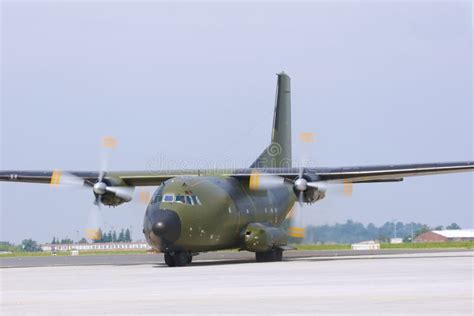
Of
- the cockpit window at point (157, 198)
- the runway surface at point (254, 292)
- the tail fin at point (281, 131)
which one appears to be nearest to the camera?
the runway surface at point (254, 292)

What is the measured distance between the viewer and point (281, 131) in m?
43.8

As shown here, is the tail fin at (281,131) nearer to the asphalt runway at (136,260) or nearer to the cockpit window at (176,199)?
the asphalt runway at (136,260)

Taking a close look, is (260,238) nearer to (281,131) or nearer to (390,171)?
(390,171)

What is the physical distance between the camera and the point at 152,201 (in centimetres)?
3262

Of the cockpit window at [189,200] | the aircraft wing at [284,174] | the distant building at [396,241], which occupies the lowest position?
the distant building at [396,241]

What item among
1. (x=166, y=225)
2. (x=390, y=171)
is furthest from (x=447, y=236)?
(x=166, y=225)

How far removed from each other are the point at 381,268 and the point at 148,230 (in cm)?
911

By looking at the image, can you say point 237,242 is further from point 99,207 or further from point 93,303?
point 93,303

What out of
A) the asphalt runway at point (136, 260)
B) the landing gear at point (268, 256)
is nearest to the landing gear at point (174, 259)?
the asphalt runway at point (136, 260)

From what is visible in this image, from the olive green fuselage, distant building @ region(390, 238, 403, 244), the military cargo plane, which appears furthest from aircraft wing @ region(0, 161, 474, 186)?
distant building @ region(390, 238, 403, 244)

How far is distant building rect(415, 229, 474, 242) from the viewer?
10219 cm

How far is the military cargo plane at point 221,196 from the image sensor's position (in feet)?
106

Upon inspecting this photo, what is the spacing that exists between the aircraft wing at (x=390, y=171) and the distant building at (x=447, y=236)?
6679cm

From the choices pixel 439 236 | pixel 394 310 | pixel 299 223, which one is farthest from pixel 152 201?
pixel 439 236
